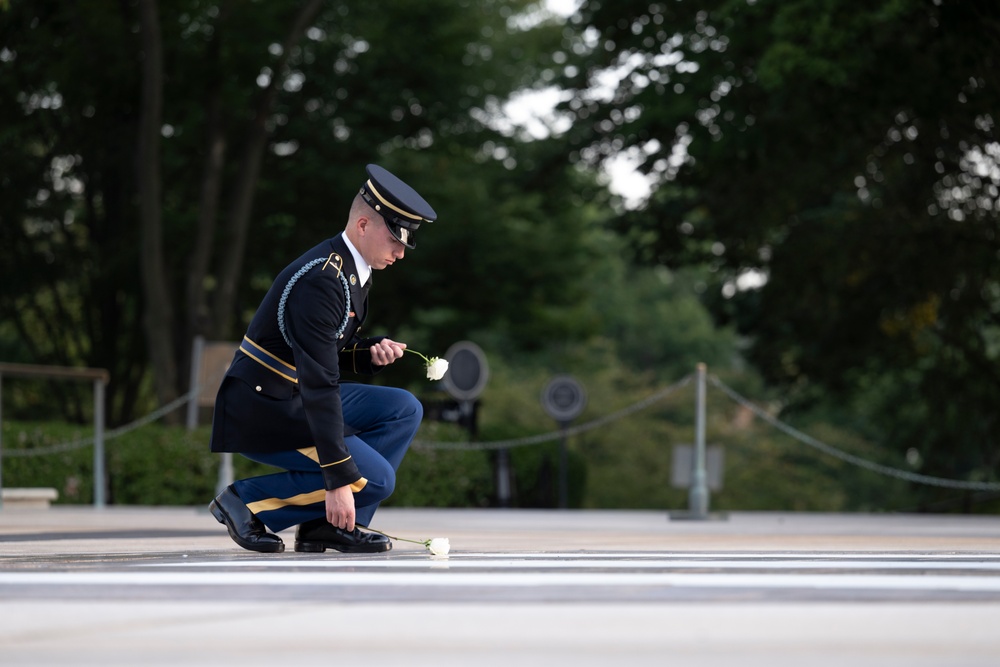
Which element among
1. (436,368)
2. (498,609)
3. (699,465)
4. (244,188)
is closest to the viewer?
(498,609)

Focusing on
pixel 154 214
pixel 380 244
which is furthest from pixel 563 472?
pixel 380 244

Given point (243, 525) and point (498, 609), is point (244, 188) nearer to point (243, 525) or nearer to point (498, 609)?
point (243, 525)

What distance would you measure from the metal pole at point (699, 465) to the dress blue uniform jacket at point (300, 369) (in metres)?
7.38

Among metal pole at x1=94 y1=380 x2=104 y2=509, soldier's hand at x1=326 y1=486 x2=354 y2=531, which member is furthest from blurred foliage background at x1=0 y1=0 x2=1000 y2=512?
soldier's hand at x1=326 y1=486 x2=354 y2=531

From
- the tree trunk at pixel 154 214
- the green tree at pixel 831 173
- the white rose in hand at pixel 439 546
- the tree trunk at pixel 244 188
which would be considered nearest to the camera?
the white rose in hand at pixel 439 546

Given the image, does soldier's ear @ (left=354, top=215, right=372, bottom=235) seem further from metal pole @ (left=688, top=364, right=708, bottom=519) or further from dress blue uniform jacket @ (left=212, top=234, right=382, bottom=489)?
metal pole @ (left=688, top=364, right=708, bottom=519)

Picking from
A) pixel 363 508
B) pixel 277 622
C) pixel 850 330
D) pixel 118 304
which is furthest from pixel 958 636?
pixel 118 304

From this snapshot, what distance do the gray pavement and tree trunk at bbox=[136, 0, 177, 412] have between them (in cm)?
1372

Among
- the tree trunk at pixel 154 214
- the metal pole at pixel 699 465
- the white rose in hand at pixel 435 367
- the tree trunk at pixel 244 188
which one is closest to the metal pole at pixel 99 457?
the tree trunk at pixel 154 214

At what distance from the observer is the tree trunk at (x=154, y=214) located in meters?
18.9

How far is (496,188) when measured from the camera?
25.6 metres

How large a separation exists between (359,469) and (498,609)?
245 cm

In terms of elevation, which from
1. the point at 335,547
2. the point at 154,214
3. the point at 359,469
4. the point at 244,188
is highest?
the point at 244,188

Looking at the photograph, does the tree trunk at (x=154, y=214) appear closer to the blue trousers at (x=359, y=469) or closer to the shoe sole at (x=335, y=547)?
the blue trousers at (x=359, y=469)
